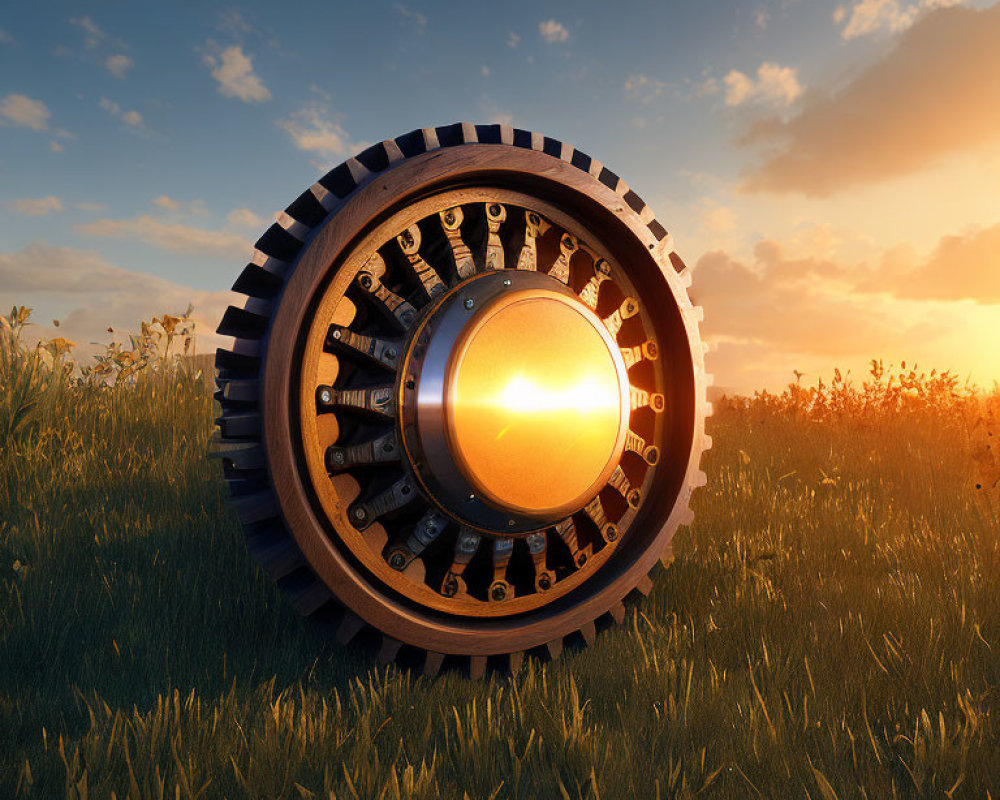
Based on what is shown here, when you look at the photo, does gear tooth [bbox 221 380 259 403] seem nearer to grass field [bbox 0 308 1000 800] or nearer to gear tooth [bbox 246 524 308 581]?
gear tooth [bbox 246 524 308 581]

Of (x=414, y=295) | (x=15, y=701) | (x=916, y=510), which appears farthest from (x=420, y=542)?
(x=916, y=510)

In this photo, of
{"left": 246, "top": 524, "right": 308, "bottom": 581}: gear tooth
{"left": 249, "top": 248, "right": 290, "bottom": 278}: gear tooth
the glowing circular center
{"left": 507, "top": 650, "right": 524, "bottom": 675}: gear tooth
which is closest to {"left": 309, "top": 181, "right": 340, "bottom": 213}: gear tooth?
{"left": 249, "top": 248, "right": 290, "bottom": 278}: gear tooth

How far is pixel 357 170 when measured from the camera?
7.68 ft

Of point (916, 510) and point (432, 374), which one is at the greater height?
point (432, 374)

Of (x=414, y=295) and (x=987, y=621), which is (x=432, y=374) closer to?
(x=414, y=295)

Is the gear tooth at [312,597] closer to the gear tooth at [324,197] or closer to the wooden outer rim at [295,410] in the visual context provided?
the wooden outer rim at [295,410]

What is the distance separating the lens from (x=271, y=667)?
2525 millimetres

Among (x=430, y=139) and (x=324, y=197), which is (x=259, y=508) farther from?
(x=430, y=139)

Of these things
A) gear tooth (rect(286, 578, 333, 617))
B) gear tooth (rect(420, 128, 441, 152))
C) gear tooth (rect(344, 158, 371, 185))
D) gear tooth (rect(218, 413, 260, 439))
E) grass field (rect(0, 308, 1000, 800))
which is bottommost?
grass field (rect(0, 308, 1000, 800))

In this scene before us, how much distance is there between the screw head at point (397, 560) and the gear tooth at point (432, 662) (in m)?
0.29

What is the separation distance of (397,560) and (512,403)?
626mm

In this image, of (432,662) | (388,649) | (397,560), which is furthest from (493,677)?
(397,560)

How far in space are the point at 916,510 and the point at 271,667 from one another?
4.07 meters

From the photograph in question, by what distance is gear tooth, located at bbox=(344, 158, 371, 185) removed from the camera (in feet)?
7.65
